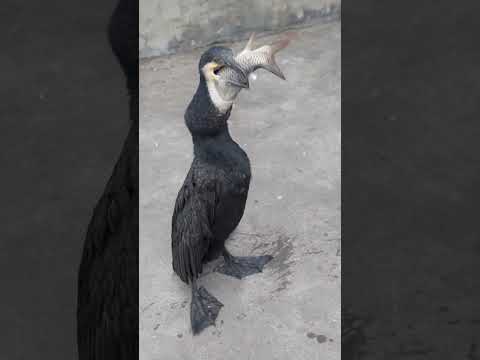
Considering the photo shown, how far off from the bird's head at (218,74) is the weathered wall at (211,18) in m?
0.40

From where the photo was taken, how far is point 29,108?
11.4 feet

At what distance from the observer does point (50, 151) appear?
346 cm

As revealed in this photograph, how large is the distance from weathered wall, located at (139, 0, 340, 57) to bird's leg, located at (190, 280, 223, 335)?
924 millimetres

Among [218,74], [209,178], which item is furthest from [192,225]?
[218,74]

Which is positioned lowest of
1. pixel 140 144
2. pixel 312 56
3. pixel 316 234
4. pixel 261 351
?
pixel 261 351

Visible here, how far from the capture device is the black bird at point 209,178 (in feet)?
10.3

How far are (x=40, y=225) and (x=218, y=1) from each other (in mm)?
1071

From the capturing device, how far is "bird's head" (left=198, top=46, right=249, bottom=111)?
3.12 meters

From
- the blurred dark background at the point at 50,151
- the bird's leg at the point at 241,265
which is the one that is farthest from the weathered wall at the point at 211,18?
the bird's leg at the point at 241,265
